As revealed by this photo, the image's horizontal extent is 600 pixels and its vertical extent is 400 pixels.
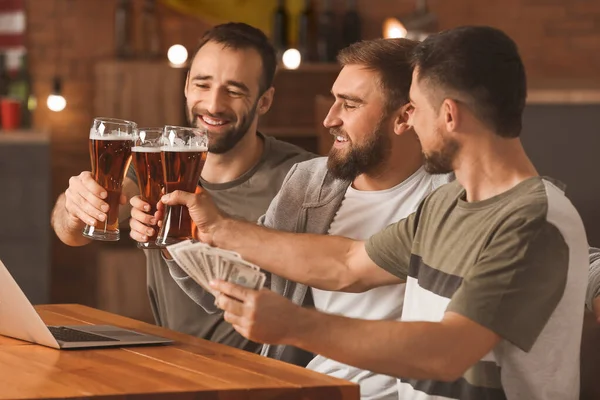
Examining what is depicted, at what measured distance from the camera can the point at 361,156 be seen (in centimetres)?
254

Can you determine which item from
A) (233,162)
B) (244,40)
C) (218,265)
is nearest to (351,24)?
(244,40)

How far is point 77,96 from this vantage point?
600 cm

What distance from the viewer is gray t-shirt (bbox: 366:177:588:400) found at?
174cm

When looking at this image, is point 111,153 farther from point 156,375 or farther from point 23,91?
point 23,91

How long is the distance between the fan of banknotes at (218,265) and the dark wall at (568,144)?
248cm

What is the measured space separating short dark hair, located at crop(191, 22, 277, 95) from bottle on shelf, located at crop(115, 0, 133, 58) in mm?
2917

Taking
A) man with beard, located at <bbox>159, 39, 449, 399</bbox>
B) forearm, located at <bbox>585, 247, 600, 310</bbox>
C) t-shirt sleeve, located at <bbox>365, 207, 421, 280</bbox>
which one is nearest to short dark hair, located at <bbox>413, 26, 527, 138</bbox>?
t-shirt sleeve, located at <bbox>365, 207, 421, 280</bbox>

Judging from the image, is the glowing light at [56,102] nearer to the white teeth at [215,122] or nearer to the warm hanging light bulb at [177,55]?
Answer: the warm hanging light bulb at [177,55]

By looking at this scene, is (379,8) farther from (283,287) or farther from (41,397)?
(41,397)

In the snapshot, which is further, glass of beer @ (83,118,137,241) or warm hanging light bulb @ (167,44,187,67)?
warm hanging light bulb @ (167,44,187,67)

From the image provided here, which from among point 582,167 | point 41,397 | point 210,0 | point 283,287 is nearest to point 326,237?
point 283,287

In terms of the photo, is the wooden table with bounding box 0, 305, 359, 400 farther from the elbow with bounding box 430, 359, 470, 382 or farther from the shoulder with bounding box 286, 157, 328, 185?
the shoulder with bounding box 286, 157, 328, 185

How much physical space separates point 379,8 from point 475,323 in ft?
15.2

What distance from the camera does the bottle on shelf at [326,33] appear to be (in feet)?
19.3
